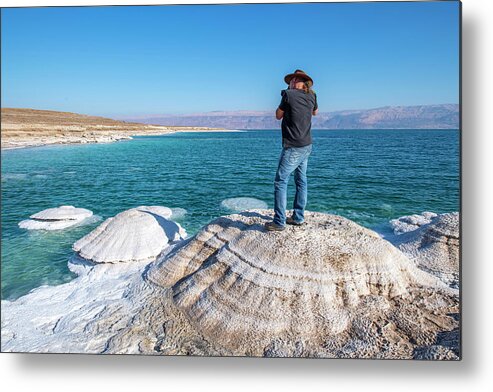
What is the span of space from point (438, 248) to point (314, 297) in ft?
9.79

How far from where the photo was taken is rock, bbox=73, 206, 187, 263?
620 cm

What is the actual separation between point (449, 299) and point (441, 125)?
3.09 meters

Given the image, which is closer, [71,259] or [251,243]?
[251,243]

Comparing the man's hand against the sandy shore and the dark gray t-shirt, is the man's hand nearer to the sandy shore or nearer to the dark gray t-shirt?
the dark gray t-shirt

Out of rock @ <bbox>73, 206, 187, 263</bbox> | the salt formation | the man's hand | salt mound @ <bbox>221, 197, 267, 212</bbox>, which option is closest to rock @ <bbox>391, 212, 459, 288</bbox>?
the man's hand

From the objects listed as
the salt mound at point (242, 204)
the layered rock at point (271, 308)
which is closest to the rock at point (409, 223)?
the layered rock at point (271, 308)

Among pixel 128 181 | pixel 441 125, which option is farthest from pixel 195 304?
pixel 128 181

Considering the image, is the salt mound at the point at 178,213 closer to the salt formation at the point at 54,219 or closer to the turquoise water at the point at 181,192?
the turquoise water at the point at 181,192

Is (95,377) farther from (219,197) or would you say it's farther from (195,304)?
(219,197)

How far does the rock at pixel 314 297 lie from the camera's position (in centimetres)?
382

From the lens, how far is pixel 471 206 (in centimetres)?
412

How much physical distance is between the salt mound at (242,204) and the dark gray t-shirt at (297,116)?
7.77 meters

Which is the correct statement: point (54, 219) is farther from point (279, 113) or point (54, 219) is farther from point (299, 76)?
point (299, 76)

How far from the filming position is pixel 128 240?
21.2ft
